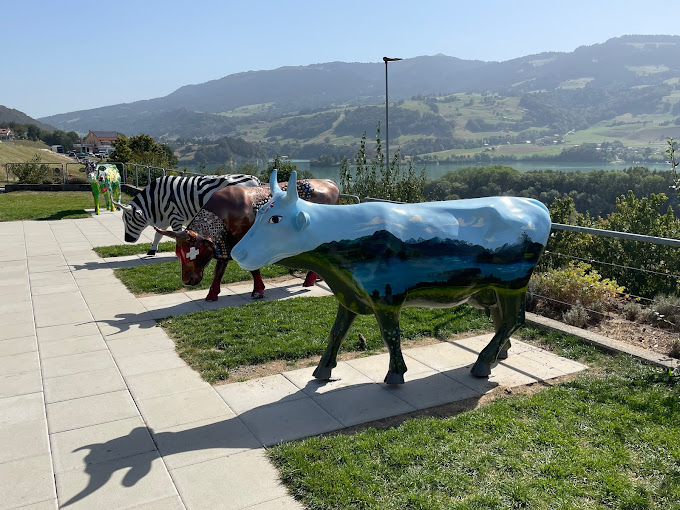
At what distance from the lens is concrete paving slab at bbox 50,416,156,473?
4.69 meters

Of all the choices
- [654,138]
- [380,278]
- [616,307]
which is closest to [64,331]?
[380,278]

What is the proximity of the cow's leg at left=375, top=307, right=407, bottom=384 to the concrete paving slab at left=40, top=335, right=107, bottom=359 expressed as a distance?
12.7 feet

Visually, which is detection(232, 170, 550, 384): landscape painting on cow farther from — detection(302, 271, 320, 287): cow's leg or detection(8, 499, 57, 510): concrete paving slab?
detection(302, 271, 320, 287): cow's leg

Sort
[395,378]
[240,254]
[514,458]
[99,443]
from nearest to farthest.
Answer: [514,458] → [99,443] → [240,254] → [395,378]

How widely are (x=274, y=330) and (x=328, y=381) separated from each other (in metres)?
1.93

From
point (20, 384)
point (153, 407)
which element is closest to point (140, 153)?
point (20, 384)

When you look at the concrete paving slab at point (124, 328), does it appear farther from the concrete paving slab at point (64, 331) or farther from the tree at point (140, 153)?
the tree at point (140, 153)

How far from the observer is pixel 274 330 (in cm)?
801

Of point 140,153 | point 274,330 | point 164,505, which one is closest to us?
point 164,505

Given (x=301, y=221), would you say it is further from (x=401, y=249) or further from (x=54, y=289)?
(x=54, y=289)

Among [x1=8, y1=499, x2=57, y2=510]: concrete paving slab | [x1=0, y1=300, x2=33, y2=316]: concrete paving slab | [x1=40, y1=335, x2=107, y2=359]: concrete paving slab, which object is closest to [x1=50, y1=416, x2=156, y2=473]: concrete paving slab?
[x1=8, y1=499, x2=57, y2=510]: concrete paving slab

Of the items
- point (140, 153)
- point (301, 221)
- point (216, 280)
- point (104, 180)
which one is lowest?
point (216, 280)

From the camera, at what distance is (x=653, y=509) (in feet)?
12.7

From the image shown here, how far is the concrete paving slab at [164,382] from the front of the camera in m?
6.05
